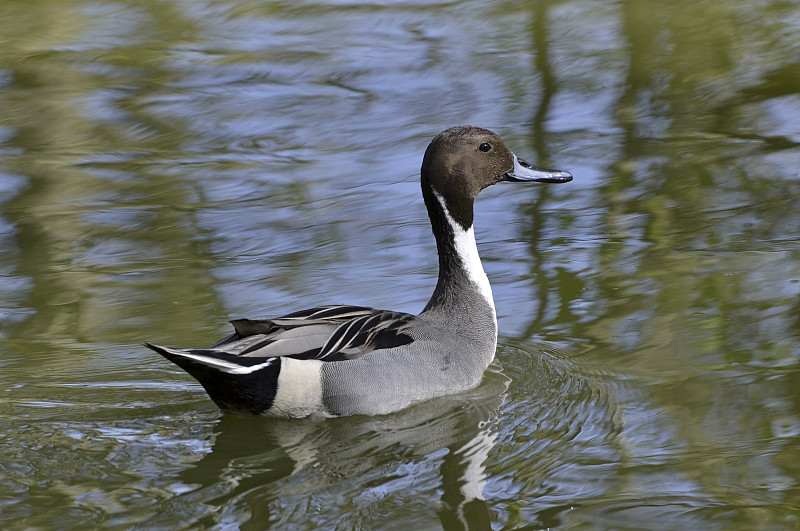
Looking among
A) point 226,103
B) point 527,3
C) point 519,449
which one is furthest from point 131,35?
point 519,449

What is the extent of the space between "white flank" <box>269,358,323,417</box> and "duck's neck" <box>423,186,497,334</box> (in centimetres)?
87

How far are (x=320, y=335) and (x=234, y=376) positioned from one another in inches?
18.9

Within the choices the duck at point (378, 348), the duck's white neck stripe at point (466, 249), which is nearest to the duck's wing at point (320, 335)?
the duck at point (378, 348)

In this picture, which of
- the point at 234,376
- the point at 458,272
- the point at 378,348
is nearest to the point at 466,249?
the point at 458,272

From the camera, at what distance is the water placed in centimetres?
461

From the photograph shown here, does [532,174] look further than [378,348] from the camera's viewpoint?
Yes

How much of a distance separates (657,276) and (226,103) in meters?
5.78

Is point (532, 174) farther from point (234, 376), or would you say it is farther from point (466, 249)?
point (234, 376)

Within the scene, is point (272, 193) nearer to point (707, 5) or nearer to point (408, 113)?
point (408, 113)

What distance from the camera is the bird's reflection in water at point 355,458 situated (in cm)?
454

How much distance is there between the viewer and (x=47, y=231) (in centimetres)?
840

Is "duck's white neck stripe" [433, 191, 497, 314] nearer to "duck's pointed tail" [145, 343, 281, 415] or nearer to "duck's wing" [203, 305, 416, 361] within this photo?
"duck's wing" [203, 305, 416, 361]

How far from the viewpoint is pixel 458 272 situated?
240 inches

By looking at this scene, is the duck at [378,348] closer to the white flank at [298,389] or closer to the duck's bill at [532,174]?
the white flank at [298,389]
